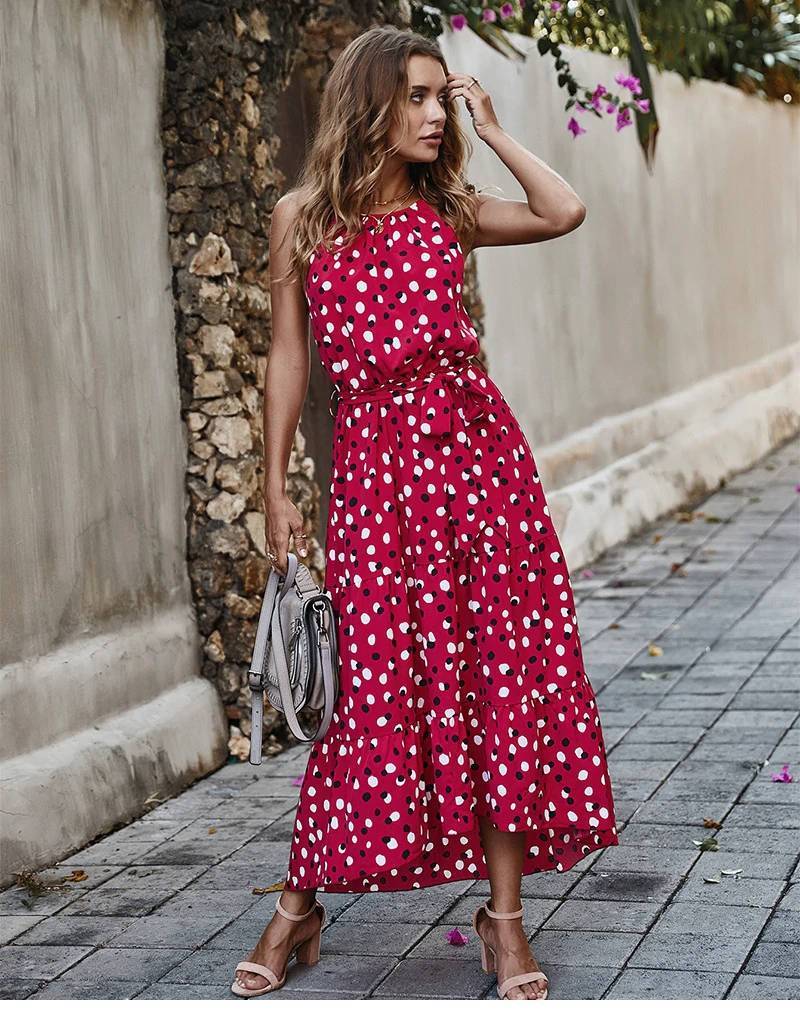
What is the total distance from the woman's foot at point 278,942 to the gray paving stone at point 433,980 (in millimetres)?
209

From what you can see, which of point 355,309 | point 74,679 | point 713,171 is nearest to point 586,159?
point 713,171

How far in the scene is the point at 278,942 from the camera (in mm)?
3643

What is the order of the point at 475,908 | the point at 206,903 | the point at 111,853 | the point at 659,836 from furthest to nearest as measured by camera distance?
1. the point at 111,853
2. the point at 659,836
3. the point at 206,903
4. the point at 475,908

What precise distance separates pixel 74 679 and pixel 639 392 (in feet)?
21.3

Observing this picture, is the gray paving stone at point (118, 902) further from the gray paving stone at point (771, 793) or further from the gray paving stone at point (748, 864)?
the gray paving stone at point (771, 793)

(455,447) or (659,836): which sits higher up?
(455,447)

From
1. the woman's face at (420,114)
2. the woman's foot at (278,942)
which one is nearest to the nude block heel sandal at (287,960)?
the woman's foot at (278,942)

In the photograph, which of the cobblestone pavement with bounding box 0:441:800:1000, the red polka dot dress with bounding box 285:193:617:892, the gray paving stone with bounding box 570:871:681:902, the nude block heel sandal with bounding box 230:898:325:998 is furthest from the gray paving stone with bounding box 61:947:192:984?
the gray paving stone with bounding box 570:871:681:902

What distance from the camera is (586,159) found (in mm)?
9992

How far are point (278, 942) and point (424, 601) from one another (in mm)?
807

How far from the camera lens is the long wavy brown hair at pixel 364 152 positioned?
3.49 meters

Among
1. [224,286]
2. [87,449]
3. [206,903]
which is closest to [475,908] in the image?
[206,903]

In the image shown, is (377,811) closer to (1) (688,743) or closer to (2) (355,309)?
(2) (355,309)

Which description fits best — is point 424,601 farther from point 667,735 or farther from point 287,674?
point 667,735
